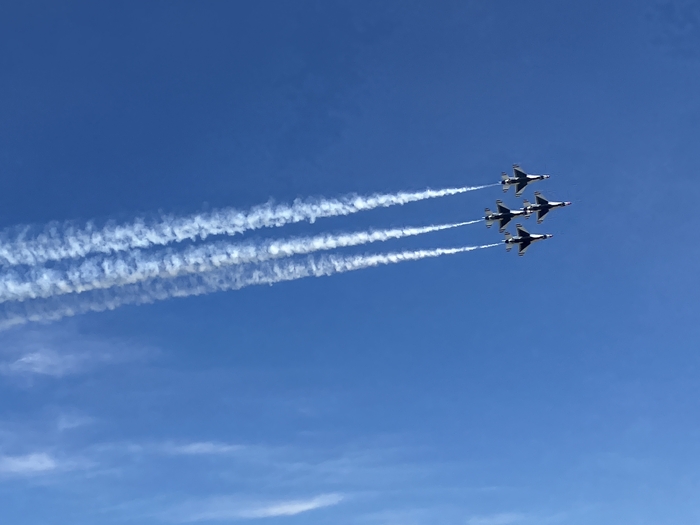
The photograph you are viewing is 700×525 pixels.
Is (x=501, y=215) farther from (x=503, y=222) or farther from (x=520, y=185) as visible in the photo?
(x=520, y=185)

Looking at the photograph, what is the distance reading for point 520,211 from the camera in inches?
4818

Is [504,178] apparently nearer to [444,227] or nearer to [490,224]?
[490,224]

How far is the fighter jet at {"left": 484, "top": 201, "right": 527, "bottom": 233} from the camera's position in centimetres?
12038

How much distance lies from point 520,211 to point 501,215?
3.62 metres

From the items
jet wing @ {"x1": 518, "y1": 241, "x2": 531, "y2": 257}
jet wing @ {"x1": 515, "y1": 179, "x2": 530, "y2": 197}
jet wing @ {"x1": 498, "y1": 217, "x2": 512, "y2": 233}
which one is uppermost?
jet wing @ {"x1": 515, "y1": 179, "x2": 530, "y2": 197}

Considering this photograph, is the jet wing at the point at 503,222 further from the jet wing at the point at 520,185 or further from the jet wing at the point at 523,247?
the jet wing at the point at 523,247

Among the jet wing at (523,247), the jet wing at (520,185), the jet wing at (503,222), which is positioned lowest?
the jet wing at (523,247)

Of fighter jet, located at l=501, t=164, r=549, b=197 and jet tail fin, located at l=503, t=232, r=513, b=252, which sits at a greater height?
fighter jet, located at l=501, t=164, r=549, b=197

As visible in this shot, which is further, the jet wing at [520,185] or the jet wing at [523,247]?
the jet wing at [523,247]

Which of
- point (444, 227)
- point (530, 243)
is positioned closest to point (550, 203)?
point (530, 243)

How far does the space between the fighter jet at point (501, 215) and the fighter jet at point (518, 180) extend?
3.15 meters

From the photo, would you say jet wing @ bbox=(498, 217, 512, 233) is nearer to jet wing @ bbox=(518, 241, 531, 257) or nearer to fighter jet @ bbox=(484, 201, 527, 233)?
fighter jet @ bbox=(484, 201, 527, 233)

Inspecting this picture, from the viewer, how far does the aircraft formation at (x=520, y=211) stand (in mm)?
121312

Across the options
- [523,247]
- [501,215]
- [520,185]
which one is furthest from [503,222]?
[520,185]
